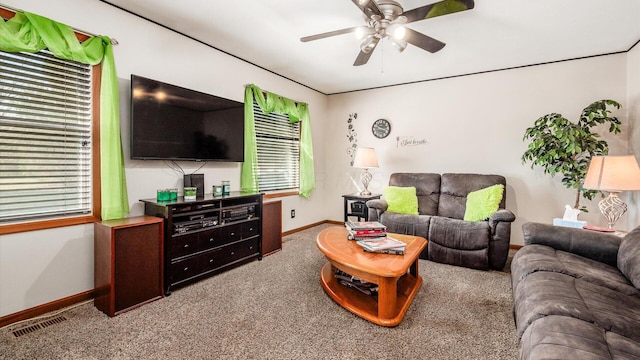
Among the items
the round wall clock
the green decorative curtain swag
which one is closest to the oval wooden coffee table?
the green decorative curtain swag

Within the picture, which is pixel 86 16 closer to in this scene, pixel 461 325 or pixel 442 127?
pixel 461 325

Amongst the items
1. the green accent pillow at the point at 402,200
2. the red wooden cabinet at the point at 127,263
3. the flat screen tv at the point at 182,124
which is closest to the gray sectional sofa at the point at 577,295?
the green accent pillow at the point at 402,200

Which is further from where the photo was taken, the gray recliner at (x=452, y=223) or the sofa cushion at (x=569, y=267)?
the gray recliner at (x=452, y=223)

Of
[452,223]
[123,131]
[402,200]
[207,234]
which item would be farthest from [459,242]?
[123,131]

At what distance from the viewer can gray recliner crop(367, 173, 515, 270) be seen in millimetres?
2904

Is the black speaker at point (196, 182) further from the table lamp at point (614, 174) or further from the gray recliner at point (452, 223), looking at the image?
the table lamp at point (614, 174)

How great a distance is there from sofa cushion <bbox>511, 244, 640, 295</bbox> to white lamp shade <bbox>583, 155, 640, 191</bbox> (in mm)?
640

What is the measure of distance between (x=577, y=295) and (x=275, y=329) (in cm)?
166

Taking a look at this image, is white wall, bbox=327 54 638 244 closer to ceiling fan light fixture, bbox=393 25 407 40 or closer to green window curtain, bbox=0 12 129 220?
ceiling fan light fixture, bbox=393 25 407 40

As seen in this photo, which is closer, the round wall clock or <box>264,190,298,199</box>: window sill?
<box>264,190,298,199</box>: window sill

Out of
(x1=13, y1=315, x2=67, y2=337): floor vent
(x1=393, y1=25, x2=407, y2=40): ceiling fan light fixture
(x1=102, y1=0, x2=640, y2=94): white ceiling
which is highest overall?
(x1=102, y1=0, x2=640, y2=94): white ceiling

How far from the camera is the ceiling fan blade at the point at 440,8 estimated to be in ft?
5.89

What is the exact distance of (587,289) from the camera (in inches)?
56.2

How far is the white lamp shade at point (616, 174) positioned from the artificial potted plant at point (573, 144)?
0.88 meters
